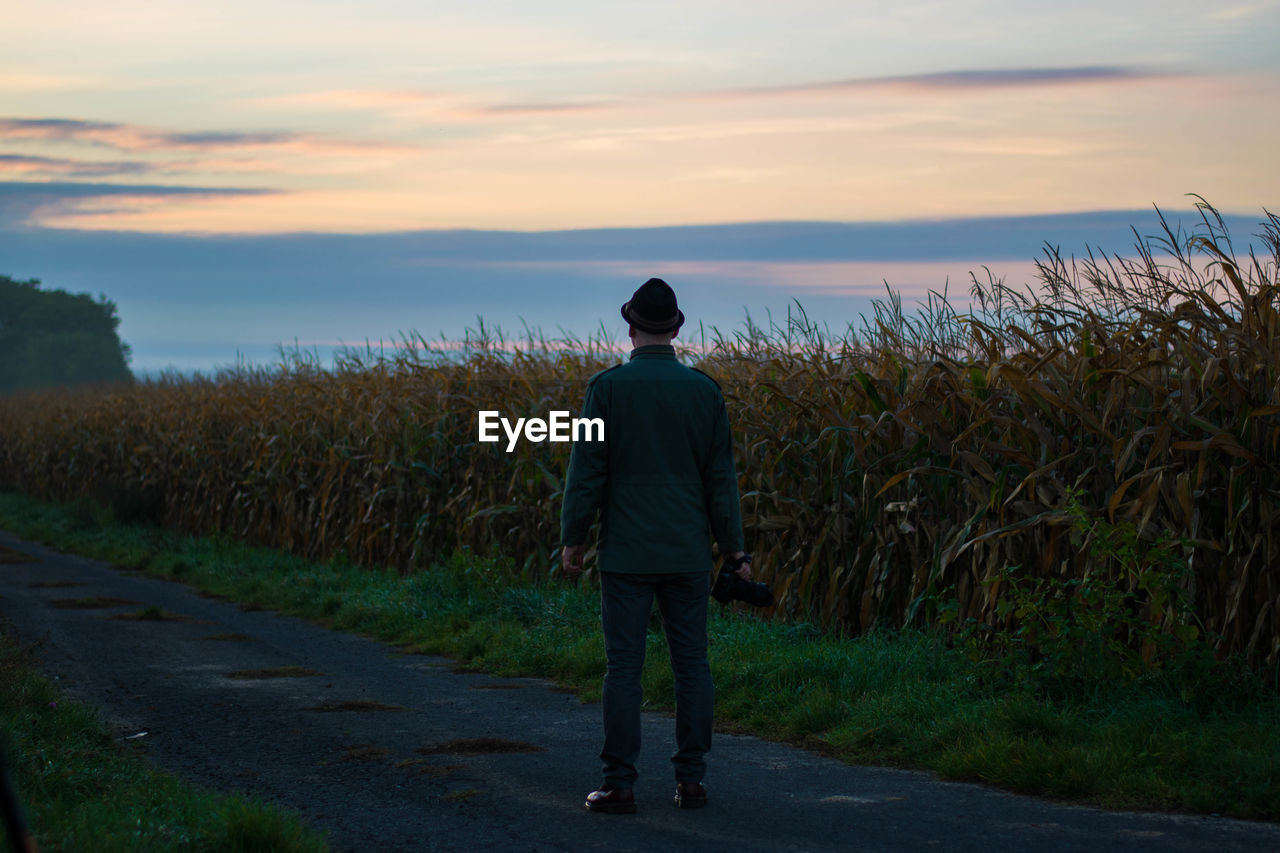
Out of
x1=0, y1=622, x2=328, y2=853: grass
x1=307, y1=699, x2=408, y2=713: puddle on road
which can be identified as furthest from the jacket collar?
x1=307, y1=699, x2=408, y2=713: puddle on road

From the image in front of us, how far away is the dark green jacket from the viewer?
577 centimetres

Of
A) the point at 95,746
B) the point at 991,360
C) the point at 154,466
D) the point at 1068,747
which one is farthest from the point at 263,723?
the point at 154,466

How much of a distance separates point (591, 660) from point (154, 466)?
17186 millimetres

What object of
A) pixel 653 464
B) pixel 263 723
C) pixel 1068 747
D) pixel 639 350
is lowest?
pixel 263 723

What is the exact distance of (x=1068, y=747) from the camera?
618 cm

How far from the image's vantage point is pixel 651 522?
5766 mm

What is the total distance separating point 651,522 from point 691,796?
1.35 meters

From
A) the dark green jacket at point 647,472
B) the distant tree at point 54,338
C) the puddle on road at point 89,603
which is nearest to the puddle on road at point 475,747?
the dark green jacket at point 647,472

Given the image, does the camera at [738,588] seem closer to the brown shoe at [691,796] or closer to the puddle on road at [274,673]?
the brown shoe at [691,796]

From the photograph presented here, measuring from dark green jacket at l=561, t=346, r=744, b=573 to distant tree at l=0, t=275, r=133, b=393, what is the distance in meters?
95.5

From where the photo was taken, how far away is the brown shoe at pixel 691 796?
5801 millimetres

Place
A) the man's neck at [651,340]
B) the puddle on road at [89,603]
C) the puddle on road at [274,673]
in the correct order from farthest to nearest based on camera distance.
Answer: the puddle on road at [89,603] → the puddle on road at [274,673] → the man's neck at [651,340]

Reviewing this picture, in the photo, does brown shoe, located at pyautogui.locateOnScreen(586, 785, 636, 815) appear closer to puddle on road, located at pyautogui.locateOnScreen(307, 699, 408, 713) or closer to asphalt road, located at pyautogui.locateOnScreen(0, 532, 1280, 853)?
asphalt road, located at pyautogui.locateOnScreen(0, 532, 1280, 853)

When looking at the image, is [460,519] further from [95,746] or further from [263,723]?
[95,746]
